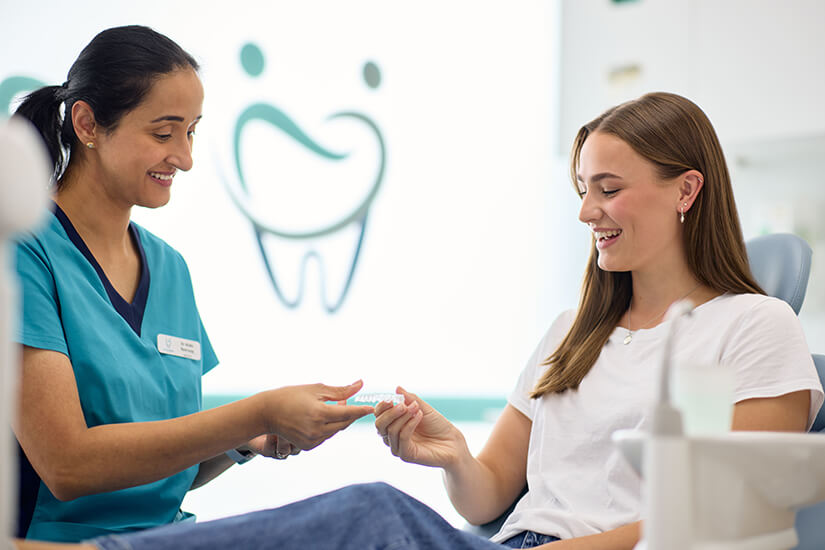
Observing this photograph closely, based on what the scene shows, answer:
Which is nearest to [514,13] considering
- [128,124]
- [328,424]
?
[128,124]

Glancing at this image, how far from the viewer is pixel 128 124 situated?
1374 mm

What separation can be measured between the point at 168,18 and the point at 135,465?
7.04ft

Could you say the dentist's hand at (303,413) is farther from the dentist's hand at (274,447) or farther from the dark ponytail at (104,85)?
the dark ponytail at (104,85)

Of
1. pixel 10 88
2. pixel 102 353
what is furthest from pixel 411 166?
pixel 102 353

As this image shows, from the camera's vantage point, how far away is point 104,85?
136 centimetres

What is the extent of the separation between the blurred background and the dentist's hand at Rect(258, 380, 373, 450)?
A: 178 cm

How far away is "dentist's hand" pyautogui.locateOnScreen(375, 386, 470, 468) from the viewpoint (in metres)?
1.36

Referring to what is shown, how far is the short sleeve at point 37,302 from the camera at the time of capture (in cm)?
116

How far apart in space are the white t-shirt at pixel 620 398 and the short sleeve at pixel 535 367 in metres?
0.06

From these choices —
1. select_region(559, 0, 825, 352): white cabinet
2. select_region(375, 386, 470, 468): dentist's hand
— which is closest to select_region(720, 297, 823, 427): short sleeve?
select_region(375, 386, 470, 468): dentist's hand

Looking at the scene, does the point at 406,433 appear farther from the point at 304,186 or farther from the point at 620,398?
the point at 304,186

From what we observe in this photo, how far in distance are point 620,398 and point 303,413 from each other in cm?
59

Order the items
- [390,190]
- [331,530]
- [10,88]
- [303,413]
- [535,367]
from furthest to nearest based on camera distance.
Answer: [390,190]
[10,88]
[535,367]
[303,413]
[331,530]

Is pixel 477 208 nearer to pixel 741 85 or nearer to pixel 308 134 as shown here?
pixel 308 134
